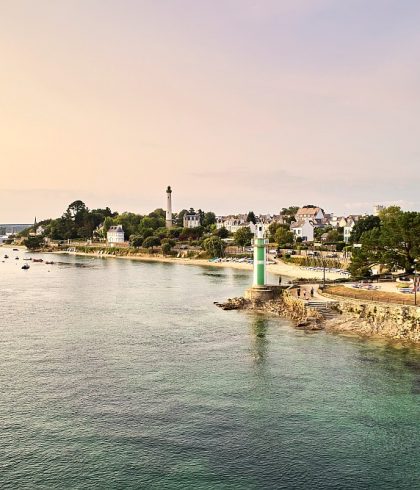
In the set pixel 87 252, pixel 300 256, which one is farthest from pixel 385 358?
pixel 87 252

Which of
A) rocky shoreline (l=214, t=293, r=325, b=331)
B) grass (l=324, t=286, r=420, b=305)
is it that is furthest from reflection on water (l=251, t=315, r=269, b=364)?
grass (l=324, t=286, r=420, b=305)

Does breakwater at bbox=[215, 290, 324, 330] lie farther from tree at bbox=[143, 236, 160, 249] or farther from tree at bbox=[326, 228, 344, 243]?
tree at bbox=[143, 236, 160, 249]

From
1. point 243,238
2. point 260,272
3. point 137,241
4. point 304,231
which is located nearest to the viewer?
point 260,272

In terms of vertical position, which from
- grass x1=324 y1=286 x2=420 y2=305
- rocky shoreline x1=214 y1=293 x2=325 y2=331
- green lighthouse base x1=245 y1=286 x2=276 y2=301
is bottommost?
rocky shoreline x1=214 y1=293 x2=325 y2=331

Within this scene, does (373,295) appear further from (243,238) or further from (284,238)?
(243,238)

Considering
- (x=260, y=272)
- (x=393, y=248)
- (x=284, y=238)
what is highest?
(x=284, y=238)

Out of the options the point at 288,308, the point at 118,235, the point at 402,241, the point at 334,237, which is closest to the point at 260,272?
the point at 288,308

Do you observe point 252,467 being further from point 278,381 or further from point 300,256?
point 300,256
